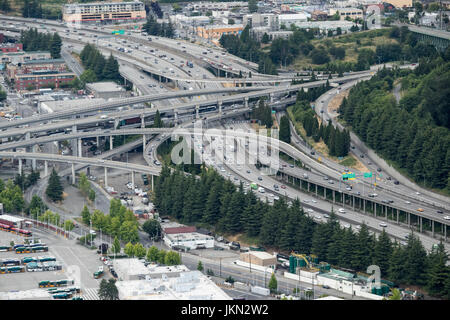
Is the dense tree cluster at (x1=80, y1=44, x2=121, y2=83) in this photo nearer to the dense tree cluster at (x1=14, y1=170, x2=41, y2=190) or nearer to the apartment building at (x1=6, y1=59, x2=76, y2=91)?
the apartment building at (x1=6, y1=59, x2=76, y2=91)

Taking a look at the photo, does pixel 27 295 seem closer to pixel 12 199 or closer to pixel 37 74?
pixel 12 199

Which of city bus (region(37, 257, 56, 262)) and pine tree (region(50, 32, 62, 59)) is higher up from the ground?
pine tree (region(50, 32, 62, 59))

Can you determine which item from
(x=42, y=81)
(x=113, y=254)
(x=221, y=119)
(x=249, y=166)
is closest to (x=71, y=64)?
(x=42, y=81)

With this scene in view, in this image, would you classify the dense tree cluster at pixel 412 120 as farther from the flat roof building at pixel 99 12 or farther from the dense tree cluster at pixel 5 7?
the dense tree cluster at pixel 5 7

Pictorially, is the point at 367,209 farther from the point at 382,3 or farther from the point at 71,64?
the point at 382,3

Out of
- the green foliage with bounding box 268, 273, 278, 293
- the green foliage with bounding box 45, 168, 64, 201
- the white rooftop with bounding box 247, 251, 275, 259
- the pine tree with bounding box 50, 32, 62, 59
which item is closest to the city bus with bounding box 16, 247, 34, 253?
the green foliage with bounding box 45, 168, 64, 201

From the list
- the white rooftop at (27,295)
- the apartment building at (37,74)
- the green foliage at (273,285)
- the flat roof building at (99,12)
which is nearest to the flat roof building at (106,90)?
the apartment building at (37,74)
